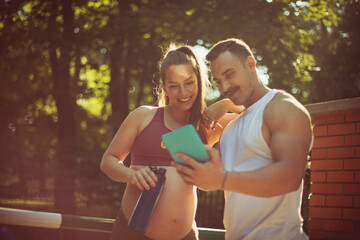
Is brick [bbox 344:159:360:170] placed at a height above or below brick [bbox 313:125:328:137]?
below

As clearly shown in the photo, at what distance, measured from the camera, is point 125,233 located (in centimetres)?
266

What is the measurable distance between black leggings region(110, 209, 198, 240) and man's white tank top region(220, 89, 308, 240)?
0.73 meters

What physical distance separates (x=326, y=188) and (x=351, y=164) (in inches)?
14.0

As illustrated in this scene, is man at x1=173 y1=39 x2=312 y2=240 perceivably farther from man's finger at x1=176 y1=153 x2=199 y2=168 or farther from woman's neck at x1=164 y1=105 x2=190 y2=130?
woman's neck at x1=164 y1=105 x2=190 y2=130

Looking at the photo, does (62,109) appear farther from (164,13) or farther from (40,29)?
(164,13)

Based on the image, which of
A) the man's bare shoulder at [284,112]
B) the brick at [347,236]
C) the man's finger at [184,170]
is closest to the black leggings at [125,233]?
the man's finger at [184,170]

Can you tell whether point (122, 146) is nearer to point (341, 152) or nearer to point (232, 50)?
point (232, 50)

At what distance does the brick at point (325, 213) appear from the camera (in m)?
3.52

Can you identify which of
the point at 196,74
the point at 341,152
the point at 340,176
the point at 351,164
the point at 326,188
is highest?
the point at 196,74

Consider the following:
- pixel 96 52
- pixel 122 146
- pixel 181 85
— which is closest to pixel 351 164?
pixel 181 85

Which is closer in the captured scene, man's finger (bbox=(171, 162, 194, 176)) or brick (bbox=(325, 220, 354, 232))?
man's finger (bbox=(171, 162, 194, 176))

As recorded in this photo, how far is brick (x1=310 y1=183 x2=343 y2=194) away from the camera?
11.6 ft

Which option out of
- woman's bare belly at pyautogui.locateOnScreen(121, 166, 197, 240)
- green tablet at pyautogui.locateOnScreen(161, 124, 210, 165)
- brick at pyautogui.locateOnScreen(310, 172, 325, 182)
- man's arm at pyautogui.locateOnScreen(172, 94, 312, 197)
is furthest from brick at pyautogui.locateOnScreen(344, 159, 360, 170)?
green tablet at pyautogui.locateOnScreen(161, 124, 210, 165)

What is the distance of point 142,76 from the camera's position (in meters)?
11.0
